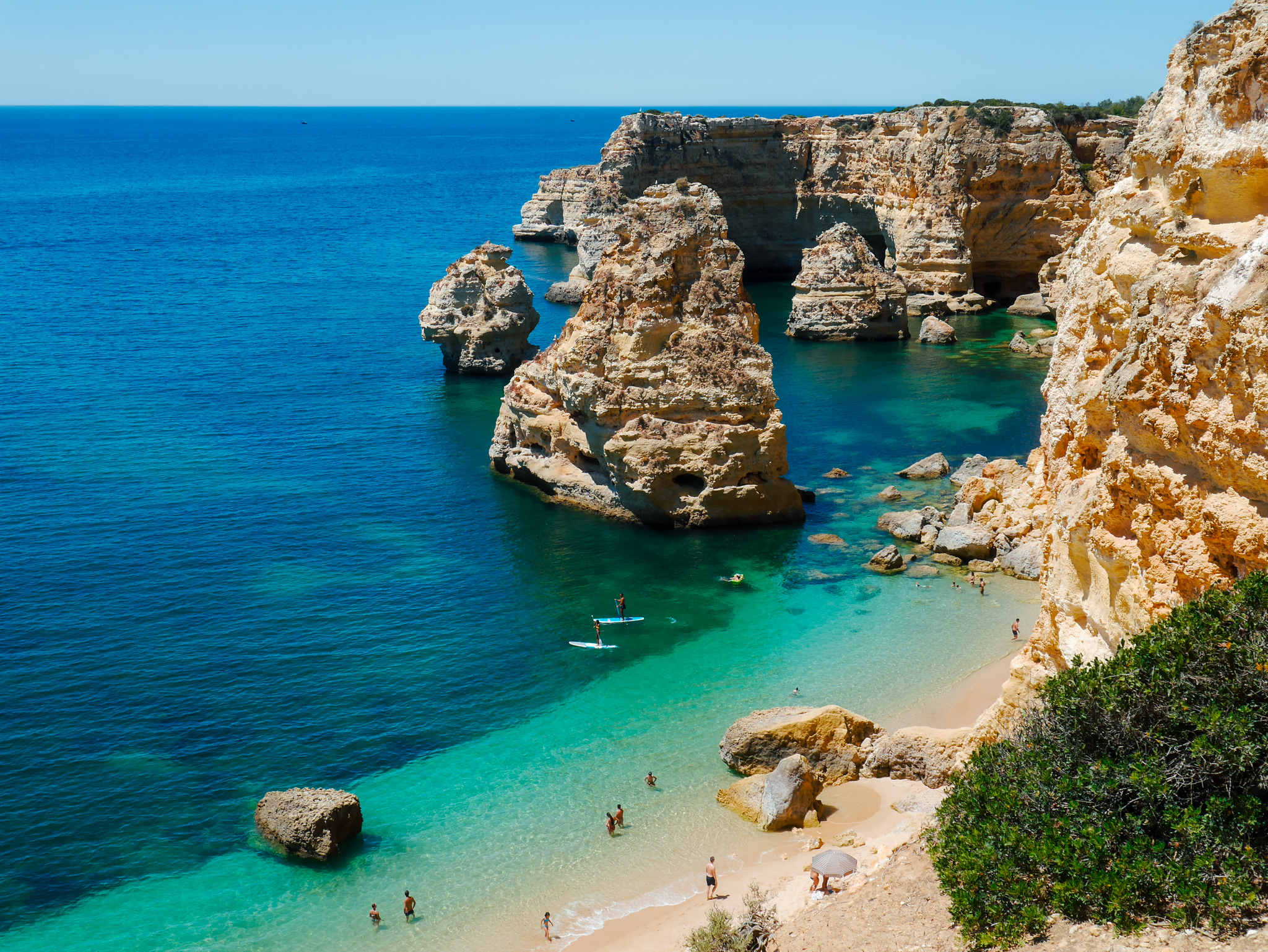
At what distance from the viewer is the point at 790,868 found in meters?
23.7

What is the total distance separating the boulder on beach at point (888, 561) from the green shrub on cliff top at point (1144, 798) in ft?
77.3

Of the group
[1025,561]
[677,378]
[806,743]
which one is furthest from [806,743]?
[677,378]

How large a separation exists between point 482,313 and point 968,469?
32445 mm

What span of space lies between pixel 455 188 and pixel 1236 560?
184749 millimetres

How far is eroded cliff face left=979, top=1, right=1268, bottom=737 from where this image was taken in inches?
573

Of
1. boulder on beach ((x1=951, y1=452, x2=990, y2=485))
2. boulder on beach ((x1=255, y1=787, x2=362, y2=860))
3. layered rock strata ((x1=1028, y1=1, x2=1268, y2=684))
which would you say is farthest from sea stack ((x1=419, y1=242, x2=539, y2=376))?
layered rock strata ((x1=1028, y1=1, x2=1268, y2=684))

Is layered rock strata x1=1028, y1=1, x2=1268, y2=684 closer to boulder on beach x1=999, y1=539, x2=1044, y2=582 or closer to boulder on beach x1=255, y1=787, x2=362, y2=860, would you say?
boulder on beach x1=255, y1=787, x2=362, y2=860

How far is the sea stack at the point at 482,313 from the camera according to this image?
65.8 metres

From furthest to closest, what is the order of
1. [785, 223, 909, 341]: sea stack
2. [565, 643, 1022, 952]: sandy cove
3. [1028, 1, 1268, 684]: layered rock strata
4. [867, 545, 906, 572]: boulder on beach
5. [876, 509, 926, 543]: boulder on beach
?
[785, 223, 909, 341]: sea stack → [876, 509, 926, 543]: boulder on beach → [867, 545, 906, 572]: boulder on beach → [565, 643, 1022, 952]: sandy cove → [1028, 1, 1268, 684]: layered rock strata

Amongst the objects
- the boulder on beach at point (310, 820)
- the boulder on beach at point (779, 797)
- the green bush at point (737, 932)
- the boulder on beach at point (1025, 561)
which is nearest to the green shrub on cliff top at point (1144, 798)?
the green bush at point (737, 932)

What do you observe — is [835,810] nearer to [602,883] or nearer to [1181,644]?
[602,883]

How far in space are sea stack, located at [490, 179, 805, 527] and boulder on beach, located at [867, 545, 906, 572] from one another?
5178 mm

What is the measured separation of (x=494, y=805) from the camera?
26594 mm

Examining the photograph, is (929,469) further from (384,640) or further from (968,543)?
(384,640)
